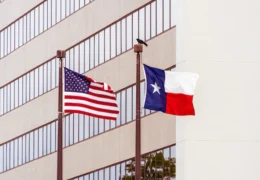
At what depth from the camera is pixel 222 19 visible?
145 feet

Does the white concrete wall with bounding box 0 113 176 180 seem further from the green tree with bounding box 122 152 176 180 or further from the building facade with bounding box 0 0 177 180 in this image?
the green tree with bounding box 122 152 176 180

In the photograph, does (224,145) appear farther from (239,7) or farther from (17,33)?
(17,33)

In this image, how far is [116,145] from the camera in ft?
170

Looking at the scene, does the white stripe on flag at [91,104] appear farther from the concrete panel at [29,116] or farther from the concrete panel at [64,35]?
the concrete panel at [29,116]

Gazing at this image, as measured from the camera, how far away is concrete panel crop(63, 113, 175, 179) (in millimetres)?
48562

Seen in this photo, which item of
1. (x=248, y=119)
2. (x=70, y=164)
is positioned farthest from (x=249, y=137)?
(x=70, y=164)

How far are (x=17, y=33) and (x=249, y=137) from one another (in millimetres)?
22507

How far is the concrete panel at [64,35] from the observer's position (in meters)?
53.2

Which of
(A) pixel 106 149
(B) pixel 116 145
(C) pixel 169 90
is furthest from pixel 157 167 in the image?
(C) pixel 169 90

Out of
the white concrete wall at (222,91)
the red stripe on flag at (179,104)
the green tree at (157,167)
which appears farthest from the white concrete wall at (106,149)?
the red stripe on flag at (179,104)

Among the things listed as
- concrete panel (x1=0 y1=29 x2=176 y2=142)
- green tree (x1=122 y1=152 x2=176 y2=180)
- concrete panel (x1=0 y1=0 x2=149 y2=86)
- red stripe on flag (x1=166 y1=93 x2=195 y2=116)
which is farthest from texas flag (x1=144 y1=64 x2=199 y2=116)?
concrete panel (x1=0 y1=0 x2=149 y2=86)

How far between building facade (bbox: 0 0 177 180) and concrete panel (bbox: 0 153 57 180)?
0.17 feet

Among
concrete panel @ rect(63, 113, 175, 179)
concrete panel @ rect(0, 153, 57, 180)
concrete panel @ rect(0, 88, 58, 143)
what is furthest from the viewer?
concrete panel @ rect(0, 88, 58, 143)

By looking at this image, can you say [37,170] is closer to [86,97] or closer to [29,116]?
[29,116]
